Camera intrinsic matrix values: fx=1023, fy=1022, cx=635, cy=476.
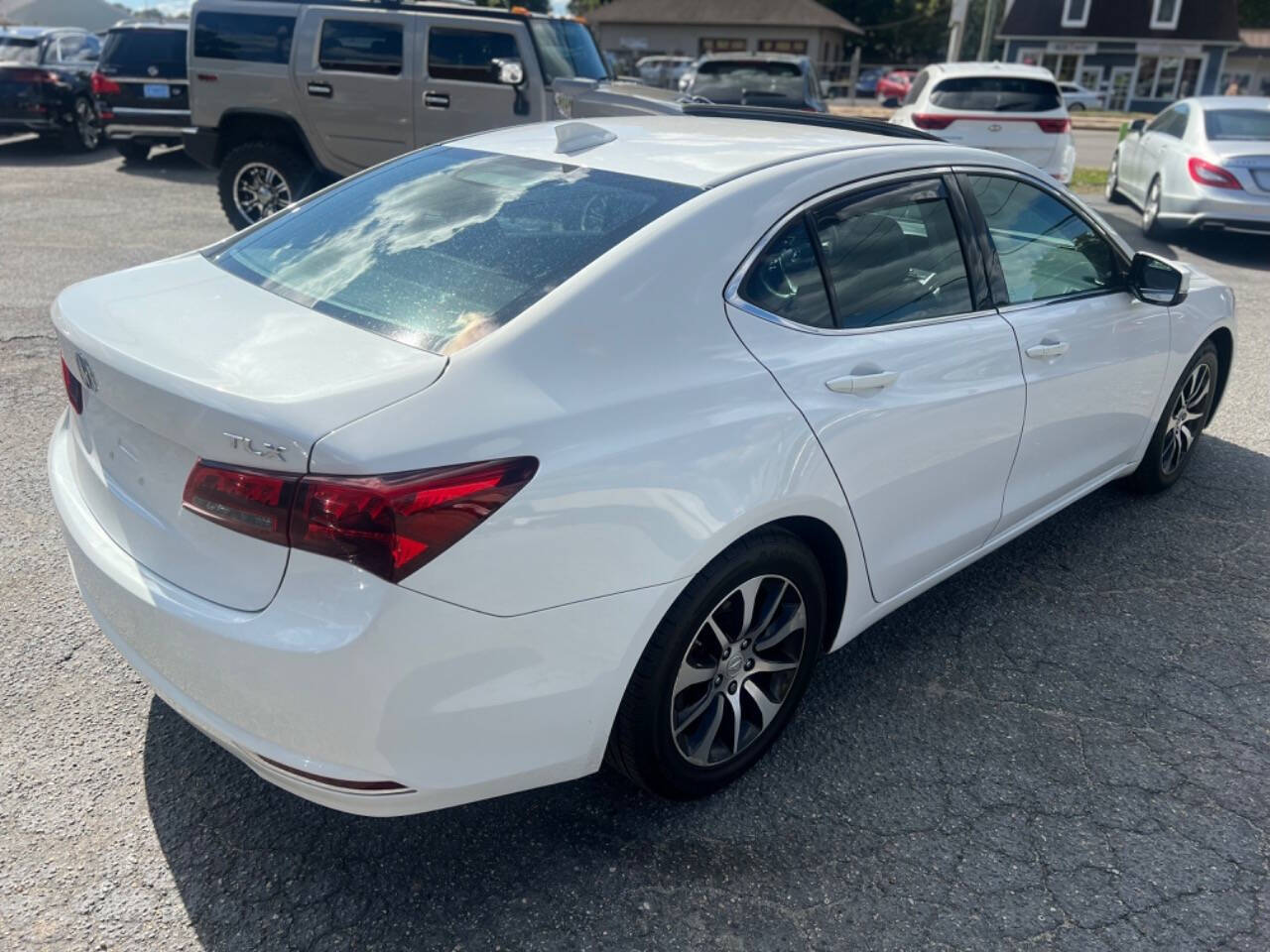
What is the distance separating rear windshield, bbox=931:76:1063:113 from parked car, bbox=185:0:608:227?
189 inches

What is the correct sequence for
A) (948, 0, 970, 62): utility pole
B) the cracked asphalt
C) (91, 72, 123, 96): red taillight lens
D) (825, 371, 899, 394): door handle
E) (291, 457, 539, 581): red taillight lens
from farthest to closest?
(948, 0, 970, 62): utility pole, (91, 72, 123, 96): red taillight lens, (825, 371, 899, 394): door handle, the cracked asphalt, (291, 457, 539, 581): red taillight lens

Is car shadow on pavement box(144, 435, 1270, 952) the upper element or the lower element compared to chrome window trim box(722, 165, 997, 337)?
lower

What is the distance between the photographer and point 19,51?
14492mm

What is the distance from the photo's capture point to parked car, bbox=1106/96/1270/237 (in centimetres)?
998

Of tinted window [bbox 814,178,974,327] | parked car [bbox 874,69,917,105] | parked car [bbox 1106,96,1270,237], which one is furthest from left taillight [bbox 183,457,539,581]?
parked car [bbox 874,69,917,105]

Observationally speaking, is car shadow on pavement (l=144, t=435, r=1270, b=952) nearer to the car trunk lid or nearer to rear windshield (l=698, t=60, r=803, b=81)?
the car trunk lid

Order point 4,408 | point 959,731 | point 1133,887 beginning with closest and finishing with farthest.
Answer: point 1133,887 < point 959,731 < point 4,408

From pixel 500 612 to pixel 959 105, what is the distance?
36.8ft

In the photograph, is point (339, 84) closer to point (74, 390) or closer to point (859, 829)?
point (74, 390)

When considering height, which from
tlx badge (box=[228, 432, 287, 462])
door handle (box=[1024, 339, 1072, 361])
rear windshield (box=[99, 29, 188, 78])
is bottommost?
tlx badge (box=[228, 432, 287, 462])

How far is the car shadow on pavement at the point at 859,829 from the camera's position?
7.73ft

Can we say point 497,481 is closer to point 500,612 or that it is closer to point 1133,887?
point 500,612

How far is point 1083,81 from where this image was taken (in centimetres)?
4925

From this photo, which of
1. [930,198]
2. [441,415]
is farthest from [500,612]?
[930,198]
